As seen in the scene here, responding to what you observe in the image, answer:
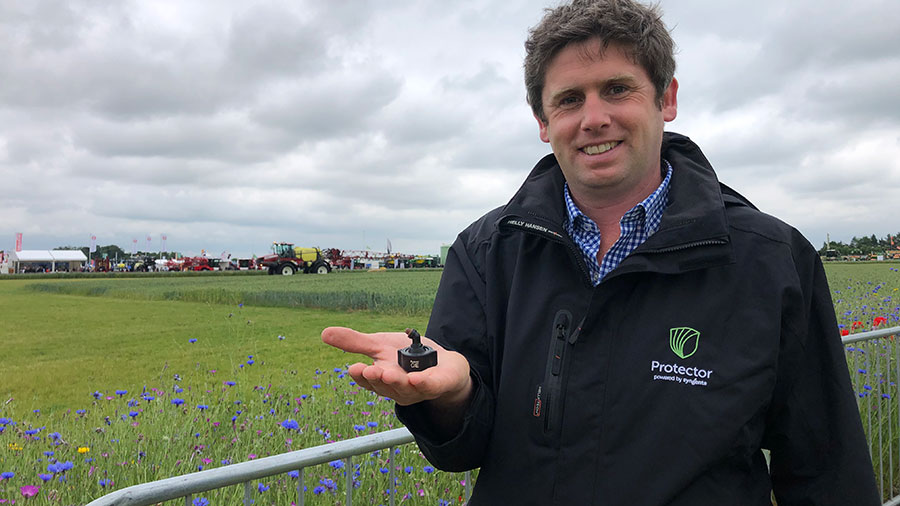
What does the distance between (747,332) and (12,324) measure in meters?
19.7

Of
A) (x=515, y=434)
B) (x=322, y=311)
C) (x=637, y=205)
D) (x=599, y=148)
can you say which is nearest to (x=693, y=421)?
(x=515, y=434)

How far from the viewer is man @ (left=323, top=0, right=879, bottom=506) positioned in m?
1.32

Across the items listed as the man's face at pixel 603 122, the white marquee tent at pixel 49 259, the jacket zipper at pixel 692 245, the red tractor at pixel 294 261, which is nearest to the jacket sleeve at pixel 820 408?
the jacket zipper at pixel 692 245

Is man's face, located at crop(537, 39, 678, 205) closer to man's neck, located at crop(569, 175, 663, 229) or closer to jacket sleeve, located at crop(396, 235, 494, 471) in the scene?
man's neck, located at crop(569, 175, 663, 229)

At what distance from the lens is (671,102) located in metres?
1.67

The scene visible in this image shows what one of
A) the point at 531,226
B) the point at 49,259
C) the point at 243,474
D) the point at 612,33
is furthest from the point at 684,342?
the point at 49,259

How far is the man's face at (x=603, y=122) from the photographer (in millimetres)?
1479

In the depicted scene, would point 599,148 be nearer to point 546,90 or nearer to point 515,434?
point 546,90

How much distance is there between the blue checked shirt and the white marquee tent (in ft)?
333

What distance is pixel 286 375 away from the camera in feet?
26.2

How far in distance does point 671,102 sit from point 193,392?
18.9 feet

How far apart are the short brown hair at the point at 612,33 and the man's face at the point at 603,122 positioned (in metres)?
0.02

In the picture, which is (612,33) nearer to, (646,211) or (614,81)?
(614,81)

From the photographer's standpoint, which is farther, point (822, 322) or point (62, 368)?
point (62, 368)
